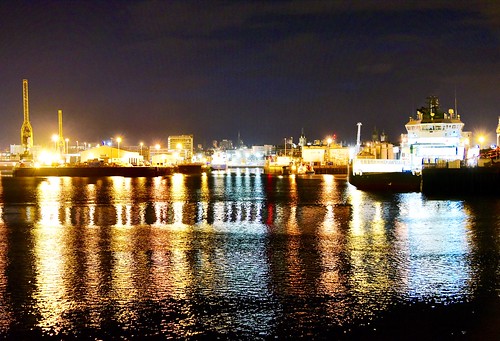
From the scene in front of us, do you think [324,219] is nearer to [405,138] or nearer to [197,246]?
[197,246]

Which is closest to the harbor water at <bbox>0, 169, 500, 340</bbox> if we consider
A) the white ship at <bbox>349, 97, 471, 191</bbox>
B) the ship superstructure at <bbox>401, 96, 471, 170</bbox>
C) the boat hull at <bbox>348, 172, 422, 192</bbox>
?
the boat hull at <bbox>348, 172, 422, 192</bbox>

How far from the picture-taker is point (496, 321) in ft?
29.1

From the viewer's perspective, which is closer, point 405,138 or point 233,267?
point 233,267

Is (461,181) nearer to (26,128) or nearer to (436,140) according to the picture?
(436,140)

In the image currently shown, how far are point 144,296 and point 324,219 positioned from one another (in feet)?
48.1

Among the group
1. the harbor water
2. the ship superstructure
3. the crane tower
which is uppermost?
the crane tower

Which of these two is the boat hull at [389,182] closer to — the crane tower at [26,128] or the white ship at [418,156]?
the white ship at [418,156]

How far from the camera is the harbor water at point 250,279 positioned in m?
8.70

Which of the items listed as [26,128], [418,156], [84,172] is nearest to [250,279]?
[418,156]

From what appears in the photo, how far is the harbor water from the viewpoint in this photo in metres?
8.70

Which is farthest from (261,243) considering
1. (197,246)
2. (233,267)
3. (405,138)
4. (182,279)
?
(405,138)

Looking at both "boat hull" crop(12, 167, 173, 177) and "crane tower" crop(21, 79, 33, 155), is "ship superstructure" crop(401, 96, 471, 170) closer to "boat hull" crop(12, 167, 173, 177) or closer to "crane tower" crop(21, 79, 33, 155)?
"boat hull" crop(12, 167, 173, 177)

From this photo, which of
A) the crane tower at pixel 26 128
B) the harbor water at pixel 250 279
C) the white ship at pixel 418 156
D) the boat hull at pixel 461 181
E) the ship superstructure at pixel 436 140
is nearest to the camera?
the harbor water at pixel 250 279

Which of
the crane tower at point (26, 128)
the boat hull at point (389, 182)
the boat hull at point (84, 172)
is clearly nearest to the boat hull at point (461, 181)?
the boat hull at point (389, 182)
